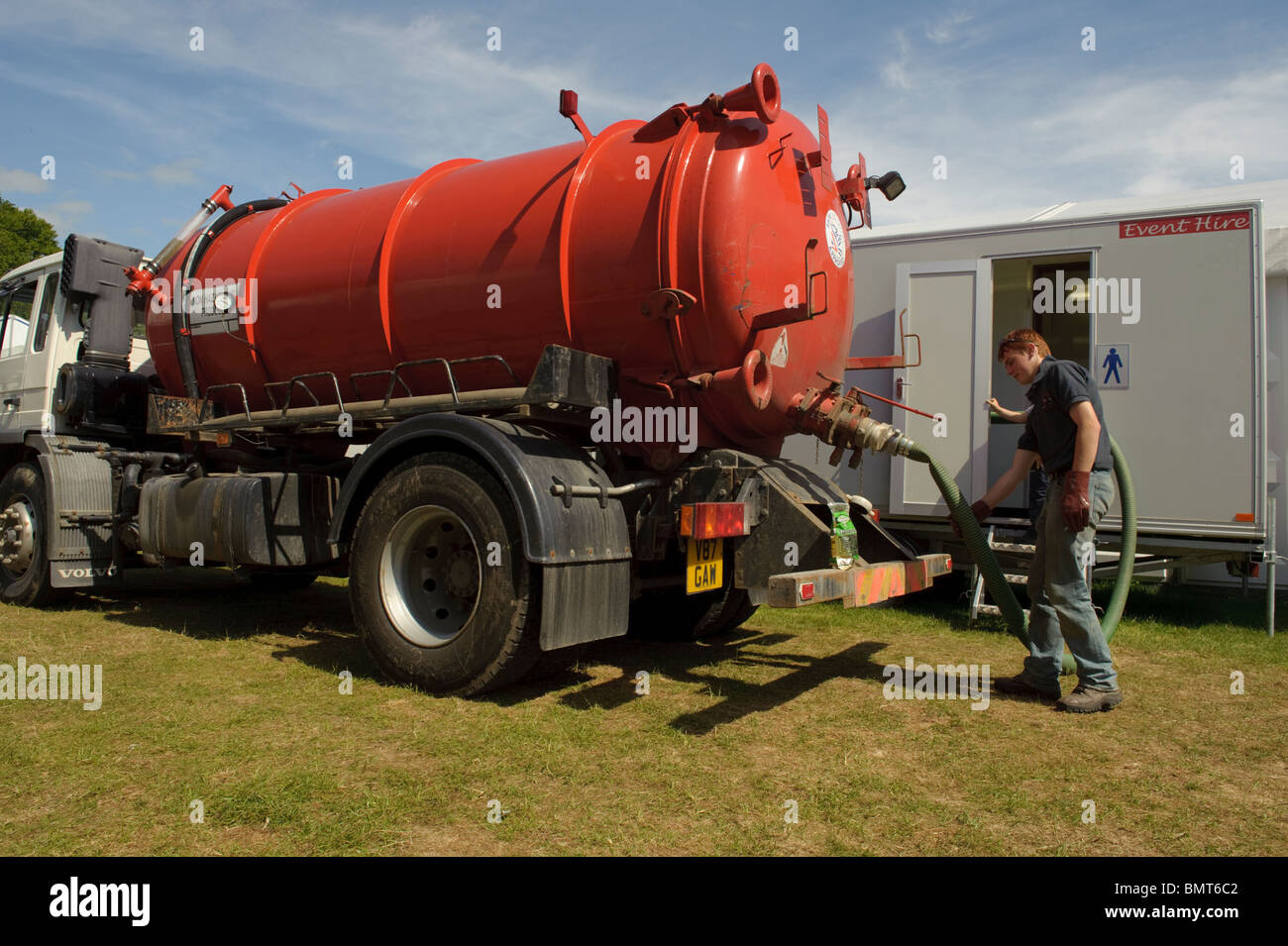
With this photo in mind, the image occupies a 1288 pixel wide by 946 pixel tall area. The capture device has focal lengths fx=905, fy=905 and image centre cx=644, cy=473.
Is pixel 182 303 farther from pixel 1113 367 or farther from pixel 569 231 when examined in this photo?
pixel 1113 367

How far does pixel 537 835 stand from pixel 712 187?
3.09 m

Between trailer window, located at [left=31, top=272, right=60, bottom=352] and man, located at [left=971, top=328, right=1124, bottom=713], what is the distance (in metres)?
7.99

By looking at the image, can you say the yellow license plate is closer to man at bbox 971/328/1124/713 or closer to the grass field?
the grass field

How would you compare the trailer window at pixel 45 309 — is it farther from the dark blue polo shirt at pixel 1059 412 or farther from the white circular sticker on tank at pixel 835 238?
the dark blue polo shirt at pixel 1059 412

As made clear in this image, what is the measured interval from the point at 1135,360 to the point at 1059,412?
288 centimetres

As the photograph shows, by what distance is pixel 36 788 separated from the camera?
130 inches

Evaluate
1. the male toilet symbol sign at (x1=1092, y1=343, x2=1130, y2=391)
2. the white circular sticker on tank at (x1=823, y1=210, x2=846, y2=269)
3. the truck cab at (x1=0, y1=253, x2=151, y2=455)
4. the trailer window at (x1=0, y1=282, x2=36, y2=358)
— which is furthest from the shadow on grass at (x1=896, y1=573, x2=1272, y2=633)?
the trailer window at (x1=0, y1=282, x2=36, y2=358)

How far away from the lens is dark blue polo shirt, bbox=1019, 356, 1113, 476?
4.54 m

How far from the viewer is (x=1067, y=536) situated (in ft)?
14.9

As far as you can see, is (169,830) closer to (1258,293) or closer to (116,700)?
(116,700)

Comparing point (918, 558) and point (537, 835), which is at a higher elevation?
point (918, 558)

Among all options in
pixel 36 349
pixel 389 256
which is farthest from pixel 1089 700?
pixel 36 349

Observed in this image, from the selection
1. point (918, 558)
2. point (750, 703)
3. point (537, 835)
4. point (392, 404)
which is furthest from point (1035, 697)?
point (392, 404)

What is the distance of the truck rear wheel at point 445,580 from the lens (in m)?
4.39
